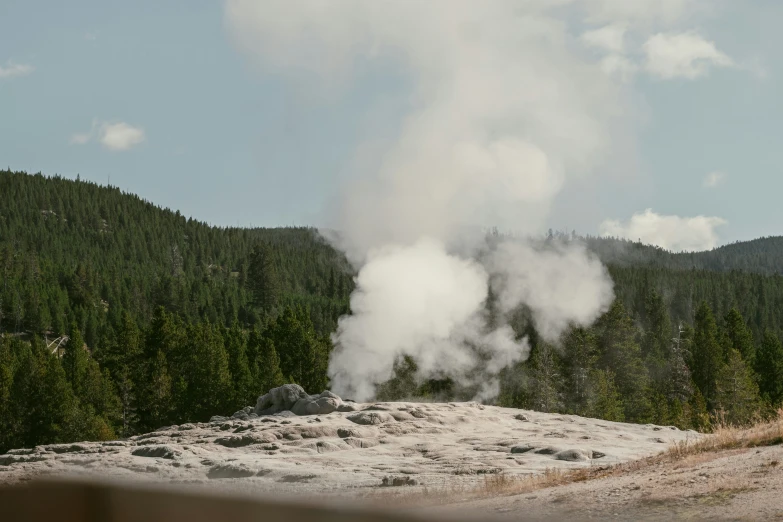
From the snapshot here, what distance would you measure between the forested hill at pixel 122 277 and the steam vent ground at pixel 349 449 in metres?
87.8

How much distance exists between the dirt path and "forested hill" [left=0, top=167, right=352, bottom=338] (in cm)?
10750

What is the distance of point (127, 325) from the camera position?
67188mm

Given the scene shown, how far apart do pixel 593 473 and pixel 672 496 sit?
17.5 ft

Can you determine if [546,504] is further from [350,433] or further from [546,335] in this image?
[546,335]

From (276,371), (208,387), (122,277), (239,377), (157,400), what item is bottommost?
(157,400)

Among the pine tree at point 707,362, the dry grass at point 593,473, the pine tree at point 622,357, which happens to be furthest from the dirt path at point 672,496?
the pine tree at point 707,362

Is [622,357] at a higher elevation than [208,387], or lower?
higher

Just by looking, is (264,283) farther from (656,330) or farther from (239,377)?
(239,377)

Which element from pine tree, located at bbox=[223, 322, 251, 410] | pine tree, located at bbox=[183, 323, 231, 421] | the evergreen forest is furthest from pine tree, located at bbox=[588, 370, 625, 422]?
pine tree, located at bbox=[183, 323, 231, 421]

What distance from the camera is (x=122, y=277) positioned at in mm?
153125

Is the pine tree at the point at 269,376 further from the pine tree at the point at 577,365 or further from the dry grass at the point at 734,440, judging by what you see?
the dry grass at the point at 734,440

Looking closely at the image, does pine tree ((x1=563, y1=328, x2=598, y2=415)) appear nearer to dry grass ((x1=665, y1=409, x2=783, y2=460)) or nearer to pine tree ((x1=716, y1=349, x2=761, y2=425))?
pine tree ((x1=716, y1=349, x2=761, y2=425))

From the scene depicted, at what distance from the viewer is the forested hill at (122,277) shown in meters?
126

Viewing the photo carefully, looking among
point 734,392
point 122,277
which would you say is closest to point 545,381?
point 734,392
